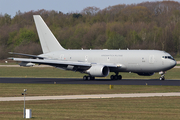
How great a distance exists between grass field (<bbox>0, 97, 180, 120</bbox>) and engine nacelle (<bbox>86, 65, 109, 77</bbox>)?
21.6m

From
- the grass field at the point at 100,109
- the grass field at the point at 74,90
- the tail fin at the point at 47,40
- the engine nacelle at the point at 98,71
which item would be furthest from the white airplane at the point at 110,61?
the grass field at the point at 100,109

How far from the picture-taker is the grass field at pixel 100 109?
19.3m

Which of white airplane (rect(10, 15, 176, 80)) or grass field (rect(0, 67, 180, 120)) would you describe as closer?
grass field (rect(0, 67, 180, 120))

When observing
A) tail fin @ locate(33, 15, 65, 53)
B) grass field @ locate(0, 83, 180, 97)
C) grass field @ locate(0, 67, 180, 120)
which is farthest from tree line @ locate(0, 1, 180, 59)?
grass field @ locate(0, 67, 180, 120)

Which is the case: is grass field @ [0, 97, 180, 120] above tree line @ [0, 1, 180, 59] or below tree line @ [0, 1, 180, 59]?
below

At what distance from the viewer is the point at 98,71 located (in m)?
49.2

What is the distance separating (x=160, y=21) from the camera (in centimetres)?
15225

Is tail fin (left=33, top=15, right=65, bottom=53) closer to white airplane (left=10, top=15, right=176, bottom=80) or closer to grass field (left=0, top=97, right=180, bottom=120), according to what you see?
white airplane (left=10, top=15, right=176, bottom=80)

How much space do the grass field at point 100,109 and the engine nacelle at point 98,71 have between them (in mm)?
21614

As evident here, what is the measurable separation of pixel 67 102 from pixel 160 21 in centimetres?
13171

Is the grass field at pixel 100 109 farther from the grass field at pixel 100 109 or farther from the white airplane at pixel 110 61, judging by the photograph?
the white airplane at pixel 110 61

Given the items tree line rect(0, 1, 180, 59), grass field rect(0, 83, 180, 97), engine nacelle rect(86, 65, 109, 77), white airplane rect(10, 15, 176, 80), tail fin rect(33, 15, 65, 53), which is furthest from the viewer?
tree line rect(0, 1, 180, 59)

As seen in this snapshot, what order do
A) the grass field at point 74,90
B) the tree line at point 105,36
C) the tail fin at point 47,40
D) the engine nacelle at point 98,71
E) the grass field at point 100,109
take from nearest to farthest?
the grass field at point 100,109 → the grass field at point 74,90 → the engine nacelle at point 98,71 → the tail fin at point 47,40 → the tree line at point 105,36

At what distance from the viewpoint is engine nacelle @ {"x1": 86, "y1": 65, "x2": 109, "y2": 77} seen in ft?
161
